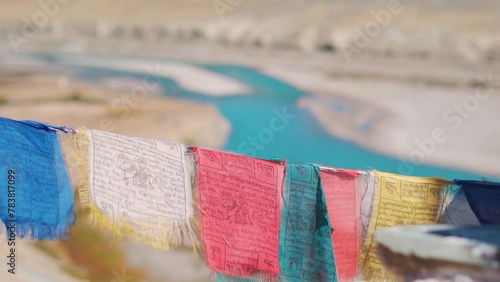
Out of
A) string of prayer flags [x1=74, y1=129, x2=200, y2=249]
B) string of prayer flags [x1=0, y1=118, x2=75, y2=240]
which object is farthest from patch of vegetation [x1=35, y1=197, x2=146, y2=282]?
string of prayer flags [x1=0, y1=118, x2=75, y2=240]

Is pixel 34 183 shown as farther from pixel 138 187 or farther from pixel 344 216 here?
pixel 344 216

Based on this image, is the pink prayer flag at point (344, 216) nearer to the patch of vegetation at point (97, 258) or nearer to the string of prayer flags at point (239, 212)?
the string of prayer flags at point (239, 212)

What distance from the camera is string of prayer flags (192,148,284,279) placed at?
3486 millimetres

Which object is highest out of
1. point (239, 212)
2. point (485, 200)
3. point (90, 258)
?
point (485, 200)

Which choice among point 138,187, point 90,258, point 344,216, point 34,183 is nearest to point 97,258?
point 90,258

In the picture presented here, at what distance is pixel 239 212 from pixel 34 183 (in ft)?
2.77

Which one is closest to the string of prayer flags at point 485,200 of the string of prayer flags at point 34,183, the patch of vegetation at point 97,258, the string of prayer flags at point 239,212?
the string of prayer flags at point 239,212

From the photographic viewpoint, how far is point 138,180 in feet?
10.9

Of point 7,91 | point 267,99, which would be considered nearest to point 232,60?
point 267,99

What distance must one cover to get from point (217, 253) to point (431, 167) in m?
6.05

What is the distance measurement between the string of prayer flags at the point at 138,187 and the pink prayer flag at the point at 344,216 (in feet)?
2.20

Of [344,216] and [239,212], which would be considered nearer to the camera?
[239,212]

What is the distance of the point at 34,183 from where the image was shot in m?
3.16

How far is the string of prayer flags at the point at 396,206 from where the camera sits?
3.91m
